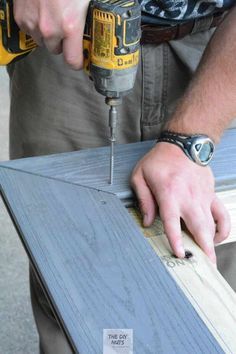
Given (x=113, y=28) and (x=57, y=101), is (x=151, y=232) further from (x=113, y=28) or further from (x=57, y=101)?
(x=57, y=101)

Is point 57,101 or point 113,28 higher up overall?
point 113,28

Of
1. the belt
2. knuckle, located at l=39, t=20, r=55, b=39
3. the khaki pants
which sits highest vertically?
knuckle, located at l=39, t=20, r=55, b=39

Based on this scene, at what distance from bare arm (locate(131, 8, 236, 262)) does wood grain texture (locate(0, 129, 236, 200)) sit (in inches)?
2.0

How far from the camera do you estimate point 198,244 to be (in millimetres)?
999

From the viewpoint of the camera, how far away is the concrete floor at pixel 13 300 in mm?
1839

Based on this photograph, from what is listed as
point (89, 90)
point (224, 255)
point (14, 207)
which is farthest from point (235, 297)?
point (89, 90)

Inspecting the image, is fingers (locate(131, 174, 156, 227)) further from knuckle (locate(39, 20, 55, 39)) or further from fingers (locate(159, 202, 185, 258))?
knuckle (locate(39, 20, 55, 39))

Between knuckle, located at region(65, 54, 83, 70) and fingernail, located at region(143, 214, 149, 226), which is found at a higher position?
knuckle, located at region(65, 54, 83, 70)

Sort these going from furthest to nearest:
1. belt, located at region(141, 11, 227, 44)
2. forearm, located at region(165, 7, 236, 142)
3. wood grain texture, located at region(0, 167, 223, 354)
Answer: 1. belt, located at region(141, 11, 227, 44)
2. forearm, located at region(165, 7, 236, 142)
3. wood grain texture, located at region(0, 167, 223, 354)

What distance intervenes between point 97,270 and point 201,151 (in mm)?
332

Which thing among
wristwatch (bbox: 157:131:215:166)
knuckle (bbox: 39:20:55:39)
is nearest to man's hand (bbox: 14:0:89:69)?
knuckle (bbox: 39:20:55:39)

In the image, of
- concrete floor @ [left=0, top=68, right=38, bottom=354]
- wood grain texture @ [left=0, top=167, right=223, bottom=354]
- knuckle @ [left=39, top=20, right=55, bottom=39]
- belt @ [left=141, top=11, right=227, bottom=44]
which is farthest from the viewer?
concrete floor @ [left=0, top=68, right=38, bottom=354]

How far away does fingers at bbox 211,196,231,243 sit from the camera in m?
1.04

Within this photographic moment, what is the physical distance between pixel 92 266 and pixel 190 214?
0.67ft
